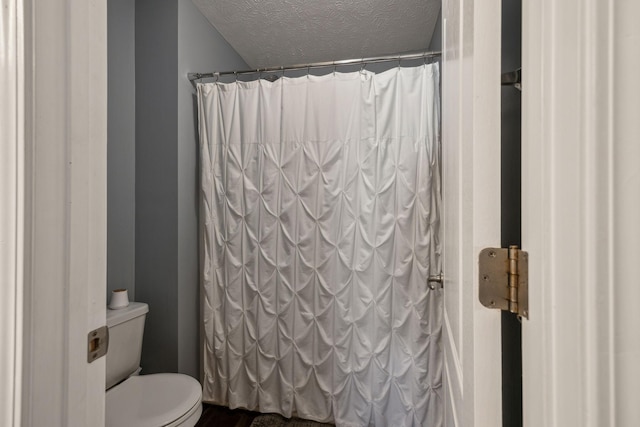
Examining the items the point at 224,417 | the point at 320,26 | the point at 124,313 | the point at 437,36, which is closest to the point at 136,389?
the point at 124,313

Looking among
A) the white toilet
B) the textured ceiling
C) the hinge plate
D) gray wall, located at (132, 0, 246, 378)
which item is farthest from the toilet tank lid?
the textured ceiling

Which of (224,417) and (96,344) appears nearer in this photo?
(96,344)

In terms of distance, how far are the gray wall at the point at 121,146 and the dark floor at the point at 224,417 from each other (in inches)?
32.4

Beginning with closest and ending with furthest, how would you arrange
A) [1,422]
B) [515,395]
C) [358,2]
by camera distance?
[1,422] < [515,395] < [358,2]

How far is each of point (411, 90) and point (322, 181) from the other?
668 millimetres

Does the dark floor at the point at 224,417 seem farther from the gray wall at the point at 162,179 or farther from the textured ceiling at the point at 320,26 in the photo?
the textured ceiling at the point at 320,26

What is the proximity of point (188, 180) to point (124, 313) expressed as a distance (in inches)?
30.6

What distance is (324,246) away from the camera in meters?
1.62

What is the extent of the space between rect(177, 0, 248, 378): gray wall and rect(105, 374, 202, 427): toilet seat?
34cm

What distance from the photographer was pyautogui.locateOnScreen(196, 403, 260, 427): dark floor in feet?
5.35

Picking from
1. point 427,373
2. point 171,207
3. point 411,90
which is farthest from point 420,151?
point 171,207

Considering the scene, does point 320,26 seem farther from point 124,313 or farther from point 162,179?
point 124,313

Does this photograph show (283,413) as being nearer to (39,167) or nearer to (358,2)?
(39,167)

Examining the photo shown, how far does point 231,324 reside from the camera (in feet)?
5.59
